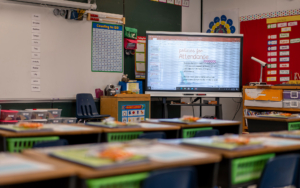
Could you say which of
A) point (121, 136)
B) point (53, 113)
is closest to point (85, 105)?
point (53, 113)

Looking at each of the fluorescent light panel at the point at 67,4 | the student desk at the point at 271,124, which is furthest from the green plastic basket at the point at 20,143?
the fluorescent light panel at the point at 67,4

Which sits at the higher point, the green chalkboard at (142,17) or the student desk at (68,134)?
the green chalkboard at (142,17)

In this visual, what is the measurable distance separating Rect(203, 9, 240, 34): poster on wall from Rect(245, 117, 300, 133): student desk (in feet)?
11.2

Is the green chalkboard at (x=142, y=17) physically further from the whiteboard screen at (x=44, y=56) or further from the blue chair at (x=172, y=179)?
the blue chair at (x=172, y=179)

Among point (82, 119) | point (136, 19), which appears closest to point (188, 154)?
point (82, 119)

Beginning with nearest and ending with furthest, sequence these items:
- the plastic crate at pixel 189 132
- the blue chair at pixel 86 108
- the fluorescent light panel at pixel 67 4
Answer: the plastic crate at pixel 189 132 → the fluorescent light panel at pixel 67 4 → the blue chair at pixel 86 108

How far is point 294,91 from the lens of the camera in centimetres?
509

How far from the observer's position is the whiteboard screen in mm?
4801

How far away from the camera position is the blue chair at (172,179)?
3.77ft

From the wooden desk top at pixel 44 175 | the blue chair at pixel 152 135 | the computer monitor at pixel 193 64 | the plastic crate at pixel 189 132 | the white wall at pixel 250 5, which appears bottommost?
the plastic crate at pixel 189 132

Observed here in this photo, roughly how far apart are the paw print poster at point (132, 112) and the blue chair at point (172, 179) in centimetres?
404

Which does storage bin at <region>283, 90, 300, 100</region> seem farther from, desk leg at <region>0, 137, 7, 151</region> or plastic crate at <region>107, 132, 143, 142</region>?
desk leg at <region>0, 137, 7, 151</region>

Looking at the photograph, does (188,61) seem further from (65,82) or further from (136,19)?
(65,82)

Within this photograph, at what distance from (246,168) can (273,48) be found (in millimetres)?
4945
